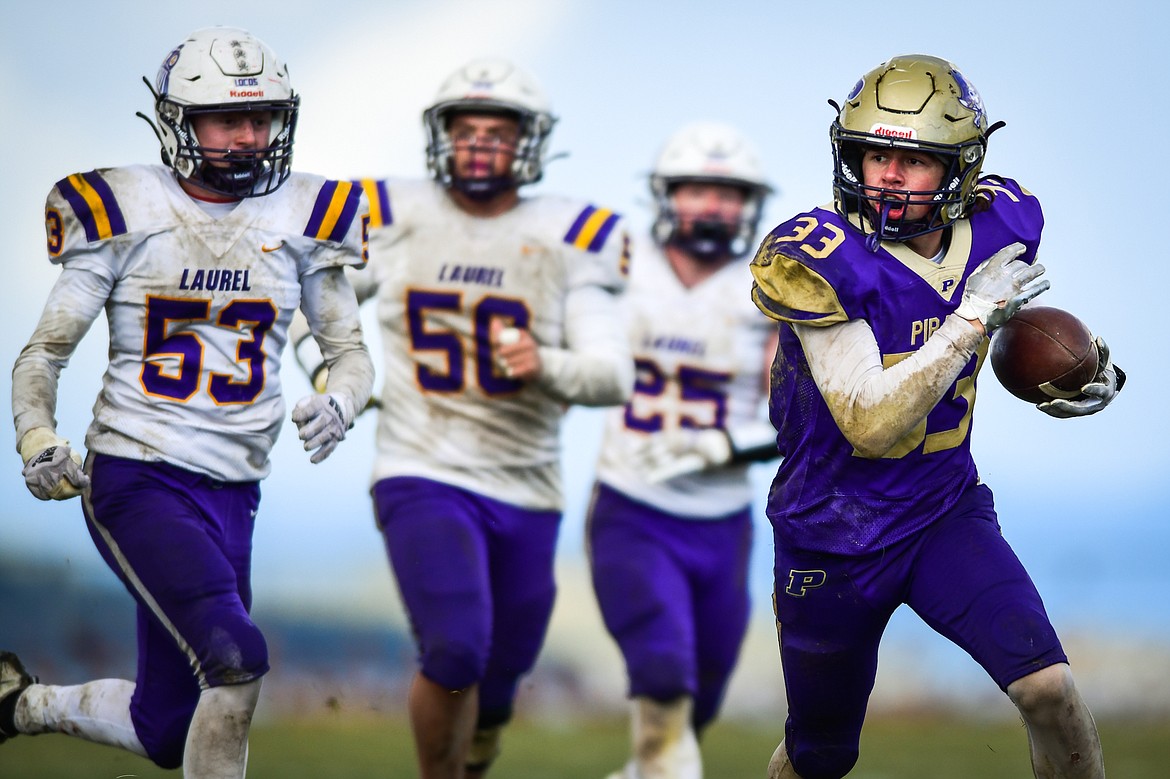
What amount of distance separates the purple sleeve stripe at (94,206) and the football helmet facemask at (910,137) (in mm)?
1648

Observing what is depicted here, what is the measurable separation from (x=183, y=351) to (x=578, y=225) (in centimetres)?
153

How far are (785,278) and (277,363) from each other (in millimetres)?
1337

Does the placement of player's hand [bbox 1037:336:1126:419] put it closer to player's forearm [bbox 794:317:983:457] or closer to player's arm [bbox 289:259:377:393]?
player's forearm [bbox 794:317:983:457]

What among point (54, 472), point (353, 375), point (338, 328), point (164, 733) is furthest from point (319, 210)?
point (164, 733)

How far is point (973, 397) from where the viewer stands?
12.7 ft

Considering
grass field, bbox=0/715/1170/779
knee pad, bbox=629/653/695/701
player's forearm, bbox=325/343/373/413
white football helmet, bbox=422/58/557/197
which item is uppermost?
white football helmet, bbox=422/58/557/197

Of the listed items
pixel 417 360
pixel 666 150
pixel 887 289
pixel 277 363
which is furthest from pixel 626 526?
pixel 887 289

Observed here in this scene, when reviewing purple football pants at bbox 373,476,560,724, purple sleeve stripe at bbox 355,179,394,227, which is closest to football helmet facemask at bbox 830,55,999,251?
purple football pants at bbox 373,476,560,724

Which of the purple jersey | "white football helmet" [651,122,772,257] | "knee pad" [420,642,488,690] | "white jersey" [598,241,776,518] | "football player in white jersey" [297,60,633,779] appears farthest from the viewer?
"white football helmet" [651,122,772,257]

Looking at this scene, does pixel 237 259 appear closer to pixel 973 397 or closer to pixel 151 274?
pixel 151 274

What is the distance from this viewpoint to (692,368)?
239 inches

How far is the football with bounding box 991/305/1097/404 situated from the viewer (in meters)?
3.88

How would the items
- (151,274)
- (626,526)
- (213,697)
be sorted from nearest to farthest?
(213,697) → (151,274) → (626,526)

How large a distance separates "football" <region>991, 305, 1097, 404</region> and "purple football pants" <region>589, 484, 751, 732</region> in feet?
5.99
